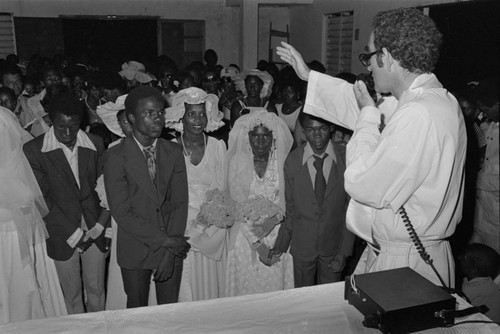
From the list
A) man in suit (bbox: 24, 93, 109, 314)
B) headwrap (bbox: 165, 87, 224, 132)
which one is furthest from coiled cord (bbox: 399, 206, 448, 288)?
man in suit (bbox: 24, 93, 109, 314)

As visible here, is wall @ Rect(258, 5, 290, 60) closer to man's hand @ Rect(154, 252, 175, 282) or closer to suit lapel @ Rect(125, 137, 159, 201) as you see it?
suit lapel @ Rect(125, 137, 159, 201)

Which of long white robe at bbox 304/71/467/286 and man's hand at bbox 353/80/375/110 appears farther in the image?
man's hand at bbox 353/80/375/110

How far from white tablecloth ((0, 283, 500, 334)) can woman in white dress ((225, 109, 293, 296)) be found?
1.87 meters

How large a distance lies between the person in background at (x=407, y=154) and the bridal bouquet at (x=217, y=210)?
1394mm

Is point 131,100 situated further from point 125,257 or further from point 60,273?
point 60,273

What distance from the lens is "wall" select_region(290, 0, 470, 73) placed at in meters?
8.01

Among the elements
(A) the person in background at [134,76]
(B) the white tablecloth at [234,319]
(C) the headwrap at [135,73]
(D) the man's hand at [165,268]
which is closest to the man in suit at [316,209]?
(D) the man's hand at [165,268]

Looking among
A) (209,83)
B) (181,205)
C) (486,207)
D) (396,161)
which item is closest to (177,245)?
(181,205)

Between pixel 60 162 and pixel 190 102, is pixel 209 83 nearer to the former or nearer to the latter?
pixel 190 102

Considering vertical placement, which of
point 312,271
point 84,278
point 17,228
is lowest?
point 84,278

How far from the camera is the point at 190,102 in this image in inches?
147

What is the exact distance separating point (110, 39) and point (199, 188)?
33.3 ft

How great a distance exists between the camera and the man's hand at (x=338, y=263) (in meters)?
3.49

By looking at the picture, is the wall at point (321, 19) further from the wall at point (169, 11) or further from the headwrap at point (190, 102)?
the headwrap at point (190, 102)
